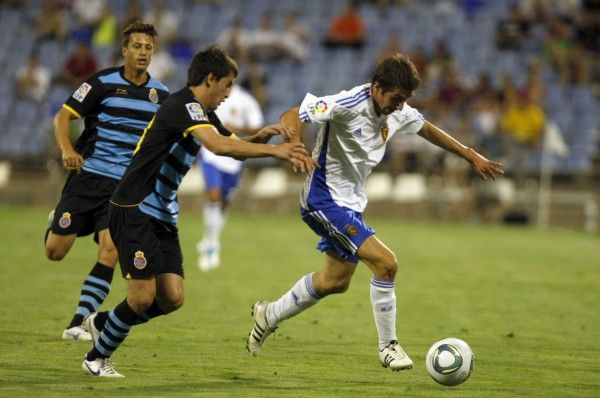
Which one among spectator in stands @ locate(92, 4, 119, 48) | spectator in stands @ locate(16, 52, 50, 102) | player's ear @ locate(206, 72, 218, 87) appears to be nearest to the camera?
player's ear @ locate(206, 72, 218, 87)

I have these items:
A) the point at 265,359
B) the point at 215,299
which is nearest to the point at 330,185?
the point at 265,359

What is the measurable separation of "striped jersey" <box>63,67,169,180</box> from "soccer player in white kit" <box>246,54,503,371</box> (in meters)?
1.73

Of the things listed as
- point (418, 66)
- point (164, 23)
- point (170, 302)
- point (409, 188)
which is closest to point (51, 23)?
point (164, 23)

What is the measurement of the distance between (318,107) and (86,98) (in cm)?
241

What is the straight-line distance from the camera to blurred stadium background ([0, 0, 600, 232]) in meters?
27.5

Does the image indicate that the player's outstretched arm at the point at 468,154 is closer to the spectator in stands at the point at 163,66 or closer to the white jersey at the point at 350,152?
the white jersey at the point at 350,152

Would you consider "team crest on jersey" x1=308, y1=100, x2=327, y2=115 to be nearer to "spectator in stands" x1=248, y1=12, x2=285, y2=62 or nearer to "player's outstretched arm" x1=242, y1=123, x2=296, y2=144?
"player's outstretched arm" x1=242, y1=123, x2=296, y2=144

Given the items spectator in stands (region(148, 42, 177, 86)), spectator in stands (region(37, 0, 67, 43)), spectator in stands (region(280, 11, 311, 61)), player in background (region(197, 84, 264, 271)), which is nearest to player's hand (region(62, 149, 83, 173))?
player in background (region(197, 84, 264, 271))

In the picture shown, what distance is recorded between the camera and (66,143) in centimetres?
1003

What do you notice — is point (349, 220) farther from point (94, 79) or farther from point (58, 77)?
point (58, 77)

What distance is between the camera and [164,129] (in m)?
8.09

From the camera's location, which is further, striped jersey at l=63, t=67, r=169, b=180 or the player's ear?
striped jersey at l=63, t=67, r=169, b=180

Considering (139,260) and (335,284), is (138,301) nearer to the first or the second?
(139,260)

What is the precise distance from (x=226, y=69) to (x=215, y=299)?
5401mm
